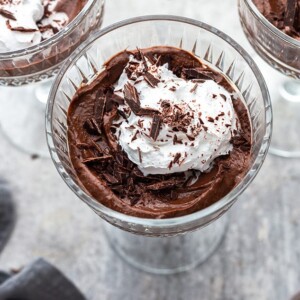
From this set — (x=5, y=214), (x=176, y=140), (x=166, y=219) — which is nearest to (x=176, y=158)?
(x=176, y=140)

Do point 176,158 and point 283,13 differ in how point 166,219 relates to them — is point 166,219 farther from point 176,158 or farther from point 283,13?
point 283,13

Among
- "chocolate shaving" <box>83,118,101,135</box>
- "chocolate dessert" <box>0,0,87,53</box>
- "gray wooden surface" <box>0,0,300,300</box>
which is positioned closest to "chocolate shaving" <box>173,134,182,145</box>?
"chocolate shaving" <box>83,118,101,135</box>

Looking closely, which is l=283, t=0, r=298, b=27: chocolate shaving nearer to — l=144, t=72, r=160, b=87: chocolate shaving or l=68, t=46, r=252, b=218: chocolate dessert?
l=68, t=46, r=252, b=218: chocolate dessert

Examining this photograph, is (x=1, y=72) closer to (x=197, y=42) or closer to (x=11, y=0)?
(x=11, y=0)

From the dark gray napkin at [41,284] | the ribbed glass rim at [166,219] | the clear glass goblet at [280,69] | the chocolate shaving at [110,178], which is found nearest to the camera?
the ribbed glass rim at [166,219]

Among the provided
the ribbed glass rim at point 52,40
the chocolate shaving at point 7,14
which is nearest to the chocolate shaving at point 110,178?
the ribbed glass rim at point 52,40

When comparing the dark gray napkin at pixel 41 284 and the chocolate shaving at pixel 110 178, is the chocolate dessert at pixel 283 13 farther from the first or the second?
the dark gray napkin at pixel 41 284

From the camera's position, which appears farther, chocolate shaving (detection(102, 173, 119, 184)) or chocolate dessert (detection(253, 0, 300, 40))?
chocolate dessert (detection(253, 0, 300, 40))
